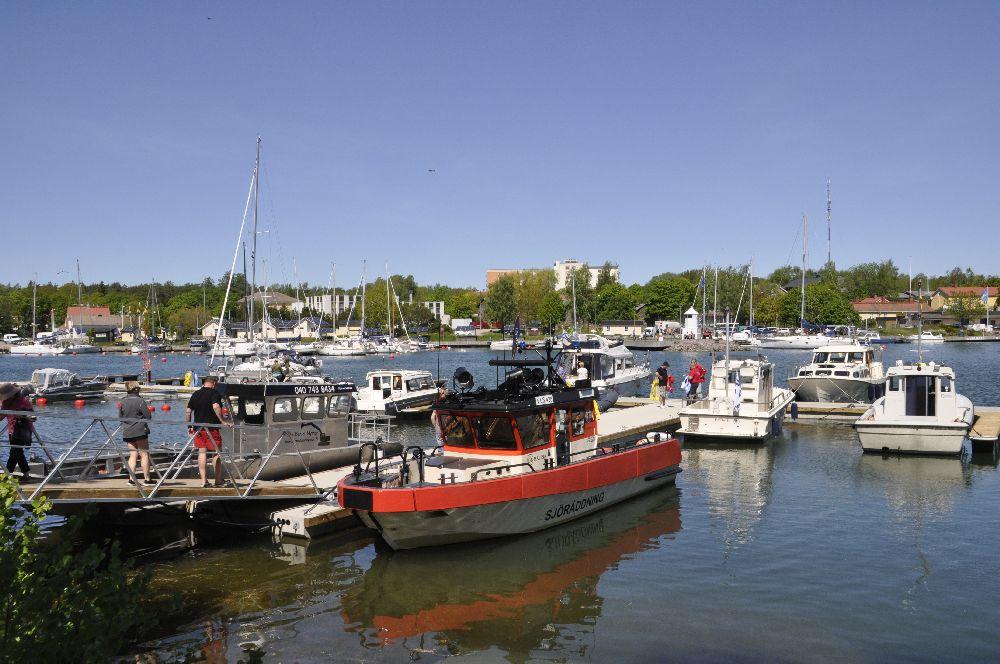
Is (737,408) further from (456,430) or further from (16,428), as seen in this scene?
(16,428)

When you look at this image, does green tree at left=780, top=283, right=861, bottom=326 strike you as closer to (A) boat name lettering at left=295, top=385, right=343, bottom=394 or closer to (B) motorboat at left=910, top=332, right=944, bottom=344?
(B) motorboat at left=910, top=332, right=944, bottom=344

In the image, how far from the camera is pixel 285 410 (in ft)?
57.4

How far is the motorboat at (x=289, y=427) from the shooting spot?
661 inches

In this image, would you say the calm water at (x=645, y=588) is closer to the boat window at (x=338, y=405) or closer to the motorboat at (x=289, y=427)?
the motorboat at (x=289, y=427)

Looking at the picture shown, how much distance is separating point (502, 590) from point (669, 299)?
12807cm

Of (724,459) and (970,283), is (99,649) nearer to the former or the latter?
(724,459)

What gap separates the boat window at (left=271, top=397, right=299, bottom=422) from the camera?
682 inches

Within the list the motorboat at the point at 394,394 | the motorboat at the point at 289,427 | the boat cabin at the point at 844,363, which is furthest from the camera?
the boat cabin at the point at 844,363

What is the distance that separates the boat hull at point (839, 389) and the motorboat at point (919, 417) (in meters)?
11.0

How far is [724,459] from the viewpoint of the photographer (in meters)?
25.0

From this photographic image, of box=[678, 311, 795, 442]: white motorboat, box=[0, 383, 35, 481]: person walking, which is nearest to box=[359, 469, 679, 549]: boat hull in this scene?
box=[0, 383, 35, 481]: person walking

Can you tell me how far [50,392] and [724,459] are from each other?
131 ft

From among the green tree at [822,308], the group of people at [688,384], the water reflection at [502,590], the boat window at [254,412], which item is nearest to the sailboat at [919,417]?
the group of people at [688,384]

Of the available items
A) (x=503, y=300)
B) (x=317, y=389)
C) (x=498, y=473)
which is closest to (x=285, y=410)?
(x=317, y=389)
